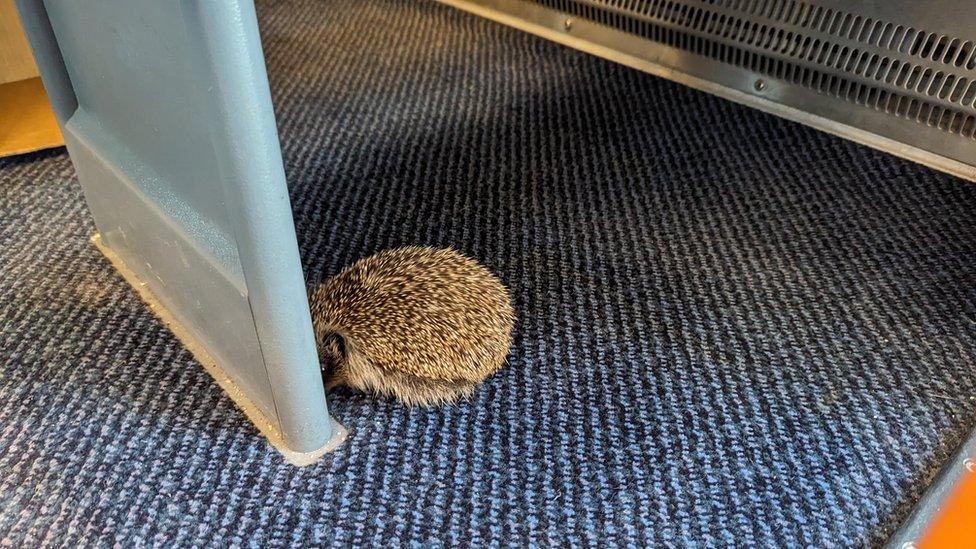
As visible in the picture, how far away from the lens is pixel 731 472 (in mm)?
1363

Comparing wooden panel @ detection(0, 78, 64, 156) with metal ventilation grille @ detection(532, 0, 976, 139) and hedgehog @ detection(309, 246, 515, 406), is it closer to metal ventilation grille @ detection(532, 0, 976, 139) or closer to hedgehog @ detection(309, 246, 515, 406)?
hedgehog @ detection(309, 246, 515, 406)

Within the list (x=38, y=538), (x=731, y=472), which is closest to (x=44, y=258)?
(x=38, y=538)

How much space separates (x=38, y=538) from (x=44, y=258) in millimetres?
899

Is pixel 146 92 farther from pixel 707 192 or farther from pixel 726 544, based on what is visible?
pixel 707 192

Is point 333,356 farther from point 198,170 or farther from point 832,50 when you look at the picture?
point 832,50

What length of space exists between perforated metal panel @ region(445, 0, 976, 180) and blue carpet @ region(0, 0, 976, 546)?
10cm

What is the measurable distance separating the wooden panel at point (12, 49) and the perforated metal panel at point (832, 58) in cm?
205

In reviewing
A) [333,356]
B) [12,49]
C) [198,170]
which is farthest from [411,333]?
[12,49]

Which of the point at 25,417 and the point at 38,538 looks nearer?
the point at 38,538

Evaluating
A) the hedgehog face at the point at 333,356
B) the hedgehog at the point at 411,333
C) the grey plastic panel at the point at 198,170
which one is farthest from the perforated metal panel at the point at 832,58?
the grey plastic panel at the point at 198,170

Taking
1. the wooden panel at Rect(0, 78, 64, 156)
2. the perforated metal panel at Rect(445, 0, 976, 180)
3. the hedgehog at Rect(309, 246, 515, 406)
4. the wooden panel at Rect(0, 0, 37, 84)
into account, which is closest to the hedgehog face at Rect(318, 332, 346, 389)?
the hedgehog at Rect(309, 246, 515, 406)

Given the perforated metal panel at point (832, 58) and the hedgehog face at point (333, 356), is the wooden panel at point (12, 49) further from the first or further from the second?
the perforated metal panel at point (832, 58)

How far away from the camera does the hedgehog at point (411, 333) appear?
4.78 ft

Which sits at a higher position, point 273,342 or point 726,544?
point 273,342
